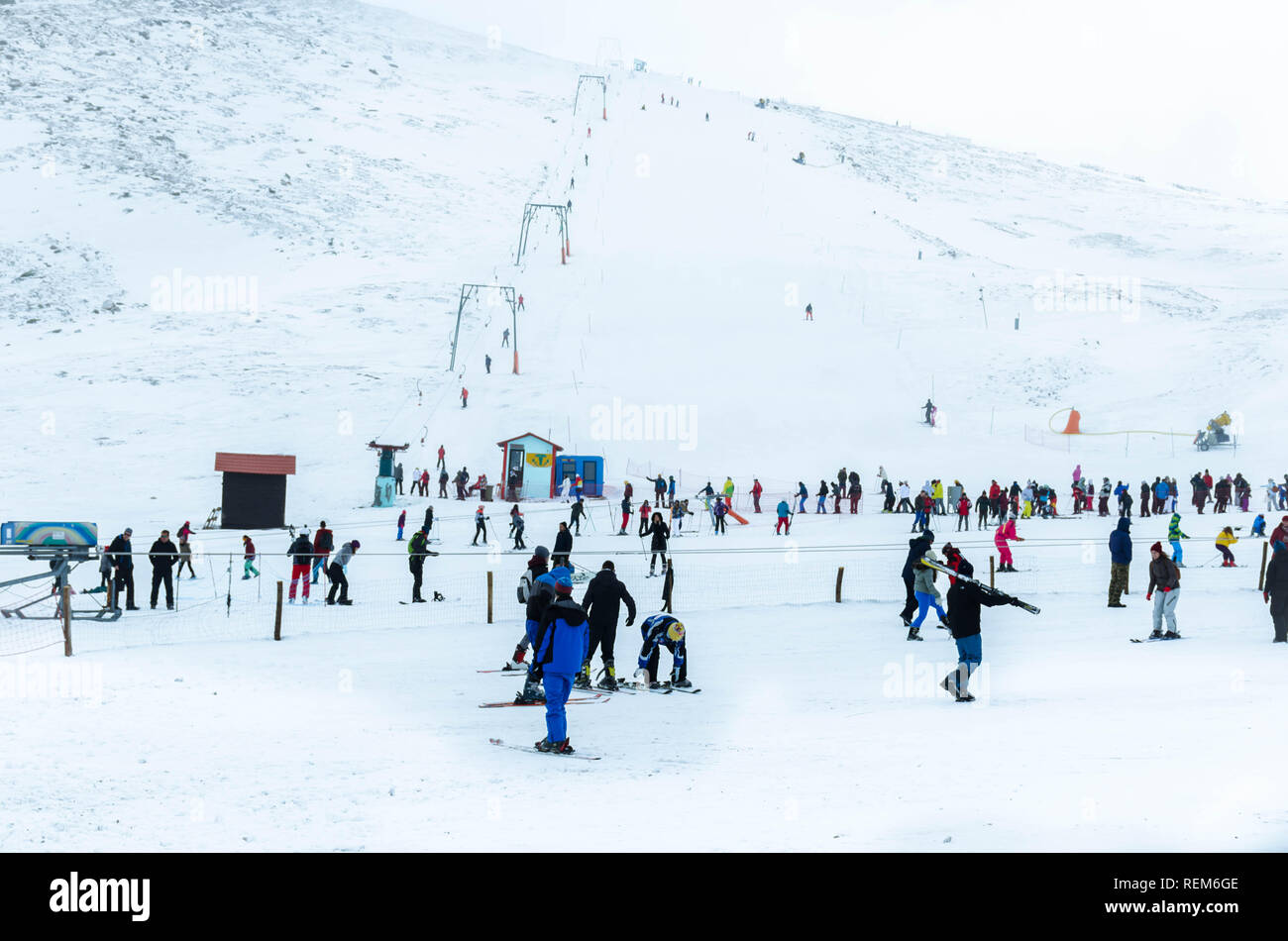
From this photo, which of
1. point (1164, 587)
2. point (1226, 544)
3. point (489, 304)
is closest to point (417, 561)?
point (1164, 587)

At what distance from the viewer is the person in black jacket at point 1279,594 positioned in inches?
521

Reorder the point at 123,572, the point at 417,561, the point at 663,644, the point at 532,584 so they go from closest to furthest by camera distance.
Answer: the point at 532,584 < the point at 663,644 < the point at 123,572 < the point at 417,561

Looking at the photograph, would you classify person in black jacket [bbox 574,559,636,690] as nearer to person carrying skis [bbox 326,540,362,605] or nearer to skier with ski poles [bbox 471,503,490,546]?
person carrying skis [bbox 326,540,362,605]

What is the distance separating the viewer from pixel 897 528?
2897 centimetres

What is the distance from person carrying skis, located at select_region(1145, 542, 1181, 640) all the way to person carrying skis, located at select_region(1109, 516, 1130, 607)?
2.51m

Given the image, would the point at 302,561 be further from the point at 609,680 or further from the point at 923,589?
the point at 923,589

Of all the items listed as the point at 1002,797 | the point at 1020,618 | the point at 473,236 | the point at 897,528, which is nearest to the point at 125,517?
the point at 897,528

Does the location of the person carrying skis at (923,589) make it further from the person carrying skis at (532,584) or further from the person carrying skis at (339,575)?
the person carrying skis at (339,575)

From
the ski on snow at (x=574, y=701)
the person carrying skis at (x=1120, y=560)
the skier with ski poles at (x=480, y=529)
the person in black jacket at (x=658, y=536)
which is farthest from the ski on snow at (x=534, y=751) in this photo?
the skier with ski poles at (x=480, y=529)

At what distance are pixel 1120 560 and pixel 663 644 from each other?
8.95m

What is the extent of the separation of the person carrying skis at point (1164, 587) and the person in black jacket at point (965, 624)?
3950 millimetres

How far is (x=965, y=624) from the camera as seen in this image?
10734mm

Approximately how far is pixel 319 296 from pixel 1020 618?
45.0 metres
